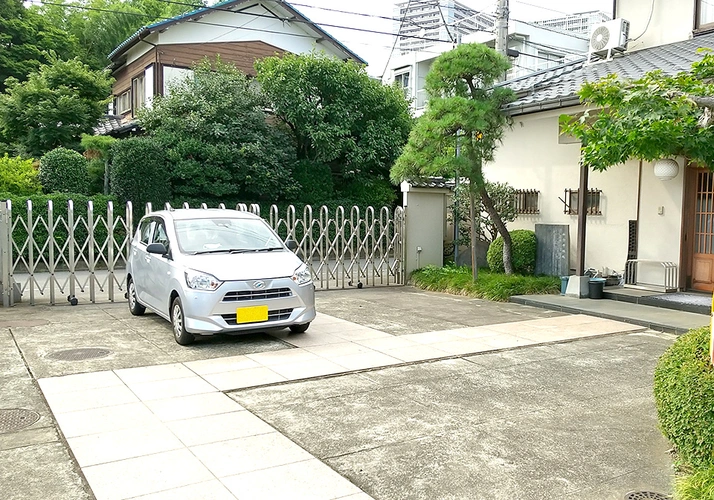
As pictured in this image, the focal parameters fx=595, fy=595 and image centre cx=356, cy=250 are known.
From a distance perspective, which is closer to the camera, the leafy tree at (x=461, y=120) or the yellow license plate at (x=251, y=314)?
the yellow license plate at (x=251, y=314)

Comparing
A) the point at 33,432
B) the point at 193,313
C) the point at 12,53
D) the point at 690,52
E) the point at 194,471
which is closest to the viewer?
the point at 194,471

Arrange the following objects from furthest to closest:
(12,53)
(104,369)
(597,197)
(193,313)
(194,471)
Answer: (12,53), (597,197), (193,313), (104,369), (194,471)

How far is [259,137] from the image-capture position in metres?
16.6

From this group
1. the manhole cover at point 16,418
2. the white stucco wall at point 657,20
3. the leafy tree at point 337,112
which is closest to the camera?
the manhole cover at point 16,418

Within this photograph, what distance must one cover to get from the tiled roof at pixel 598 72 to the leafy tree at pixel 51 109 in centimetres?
1273

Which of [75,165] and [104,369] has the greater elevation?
[75,165]

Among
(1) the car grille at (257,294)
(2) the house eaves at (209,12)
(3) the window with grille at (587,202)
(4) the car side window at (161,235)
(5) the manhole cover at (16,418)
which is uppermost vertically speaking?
(2) the house eaves at (209,12)

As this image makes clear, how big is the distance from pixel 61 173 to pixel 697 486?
48.7 feet

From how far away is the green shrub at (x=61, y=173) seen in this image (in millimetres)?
14461

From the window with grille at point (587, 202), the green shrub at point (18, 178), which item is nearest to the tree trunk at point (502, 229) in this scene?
the window with grille at point (587, 202)

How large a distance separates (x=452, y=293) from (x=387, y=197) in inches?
303

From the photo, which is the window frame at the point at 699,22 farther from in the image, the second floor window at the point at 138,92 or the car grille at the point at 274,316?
the second floor window at the point at 138,92

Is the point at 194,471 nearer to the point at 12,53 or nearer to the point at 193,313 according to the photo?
the point at 193,313

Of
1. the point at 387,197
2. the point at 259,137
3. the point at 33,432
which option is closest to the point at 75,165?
the point at 259,137
